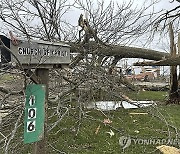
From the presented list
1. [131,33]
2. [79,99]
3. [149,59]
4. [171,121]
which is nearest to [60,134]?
[79,99]

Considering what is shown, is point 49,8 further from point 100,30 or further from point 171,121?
point 171,121

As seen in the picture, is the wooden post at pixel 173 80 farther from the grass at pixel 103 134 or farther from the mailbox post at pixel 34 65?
the mailbox post at pixel 34 65

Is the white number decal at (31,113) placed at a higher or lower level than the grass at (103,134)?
higher

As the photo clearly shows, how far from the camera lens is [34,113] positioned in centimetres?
280

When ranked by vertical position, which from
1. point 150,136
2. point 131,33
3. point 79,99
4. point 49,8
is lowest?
point 150,136

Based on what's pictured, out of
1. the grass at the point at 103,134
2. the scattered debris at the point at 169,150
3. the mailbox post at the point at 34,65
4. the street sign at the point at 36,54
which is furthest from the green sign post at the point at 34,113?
the scattered debris at the point at 169,150

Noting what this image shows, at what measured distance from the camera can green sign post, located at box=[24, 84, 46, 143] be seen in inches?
108

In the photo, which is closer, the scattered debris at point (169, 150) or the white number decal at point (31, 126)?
the white number decal at point (31, 126)

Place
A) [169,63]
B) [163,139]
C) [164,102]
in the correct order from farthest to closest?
[164,102] < [169,63] < [163,139]

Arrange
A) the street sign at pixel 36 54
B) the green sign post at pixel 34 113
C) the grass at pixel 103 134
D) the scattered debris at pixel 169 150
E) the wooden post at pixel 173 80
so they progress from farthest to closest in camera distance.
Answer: the wooden post at pixel 173 80 → the grass at pixel 103 134 → the scattered debris at pixel 169 150 → the green sign post at pixel 34 113 → the street sign at pixel 36 54

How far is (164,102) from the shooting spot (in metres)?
11.6

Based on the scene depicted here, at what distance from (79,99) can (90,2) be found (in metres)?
5.44

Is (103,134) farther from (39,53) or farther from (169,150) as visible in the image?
(39,53)

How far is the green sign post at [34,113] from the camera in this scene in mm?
2744
